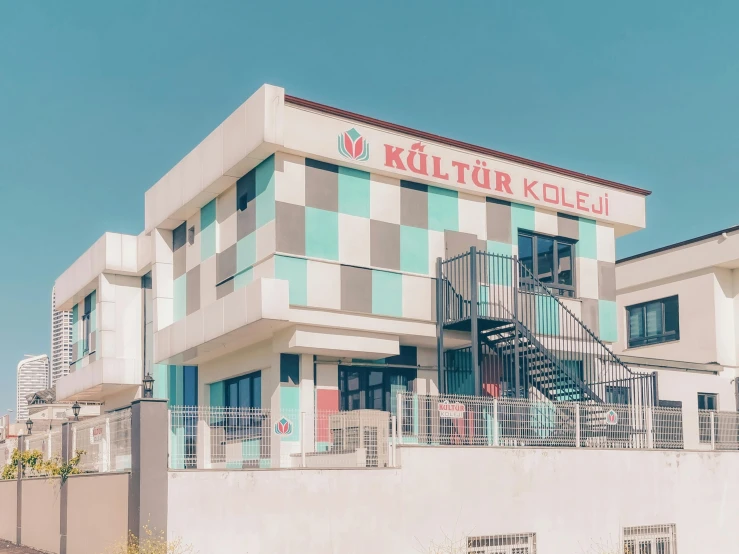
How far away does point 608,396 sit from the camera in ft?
79.9

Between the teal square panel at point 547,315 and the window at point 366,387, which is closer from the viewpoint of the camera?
the window at point 366,387

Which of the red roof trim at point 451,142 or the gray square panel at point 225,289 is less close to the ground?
the red roof trim at point 451,142

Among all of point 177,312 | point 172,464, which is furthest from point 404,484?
point 177,312

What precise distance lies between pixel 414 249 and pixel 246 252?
4.16 metres

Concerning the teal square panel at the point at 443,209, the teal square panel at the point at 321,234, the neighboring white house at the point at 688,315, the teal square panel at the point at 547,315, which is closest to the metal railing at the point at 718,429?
the teal square panel at the point at 547,315

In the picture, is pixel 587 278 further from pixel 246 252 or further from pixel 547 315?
pixel 246 252

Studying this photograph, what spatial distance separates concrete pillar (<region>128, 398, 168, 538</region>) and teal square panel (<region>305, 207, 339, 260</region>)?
664 centimetres

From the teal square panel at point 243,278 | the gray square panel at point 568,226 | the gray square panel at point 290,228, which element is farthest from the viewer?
the gray square panel at point 568,226

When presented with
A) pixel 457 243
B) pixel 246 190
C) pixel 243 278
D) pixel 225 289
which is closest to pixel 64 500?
pixel 225 289

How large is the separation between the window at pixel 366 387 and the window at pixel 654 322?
569 inches

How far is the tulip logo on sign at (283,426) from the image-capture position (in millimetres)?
17500

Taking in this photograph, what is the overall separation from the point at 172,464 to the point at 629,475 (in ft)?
34.7

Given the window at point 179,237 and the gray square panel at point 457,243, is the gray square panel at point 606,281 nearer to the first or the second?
the gray square panel at point 457,243

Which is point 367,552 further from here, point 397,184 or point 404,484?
point 397,184
